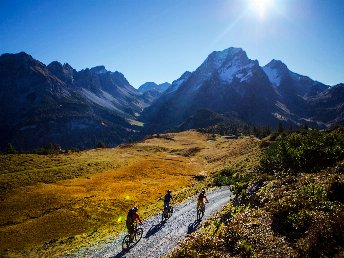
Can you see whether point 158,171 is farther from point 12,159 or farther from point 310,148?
point 310,148

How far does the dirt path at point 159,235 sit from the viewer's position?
29.0 m

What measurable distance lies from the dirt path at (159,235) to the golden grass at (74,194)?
438 cm

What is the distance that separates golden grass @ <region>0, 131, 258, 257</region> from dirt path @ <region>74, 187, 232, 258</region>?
438 cm

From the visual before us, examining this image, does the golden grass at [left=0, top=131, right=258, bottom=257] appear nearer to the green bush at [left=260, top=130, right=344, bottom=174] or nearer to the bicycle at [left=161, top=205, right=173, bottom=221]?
the bicycle at [left=161, top=205, right=173, bottom=221]

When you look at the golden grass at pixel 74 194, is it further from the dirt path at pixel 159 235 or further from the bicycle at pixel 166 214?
the bicycle at pixel 166 214

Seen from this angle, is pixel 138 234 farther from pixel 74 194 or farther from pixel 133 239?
pixel 74 194

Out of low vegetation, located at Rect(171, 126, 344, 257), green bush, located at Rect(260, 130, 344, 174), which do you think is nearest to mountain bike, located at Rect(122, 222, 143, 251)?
low vegetation, located at Rect(171, 126, 344, 257)

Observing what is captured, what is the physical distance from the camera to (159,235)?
33.0 m

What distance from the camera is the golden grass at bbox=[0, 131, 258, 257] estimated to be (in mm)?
39969

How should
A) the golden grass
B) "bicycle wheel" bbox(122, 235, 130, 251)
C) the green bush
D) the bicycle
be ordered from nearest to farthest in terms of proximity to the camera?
"bicycle wheel" bbox(122, 235, 130, 251) → the green bush → the bicycle → the golden grass

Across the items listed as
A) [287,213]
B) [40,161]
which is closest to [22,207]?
[40,161]

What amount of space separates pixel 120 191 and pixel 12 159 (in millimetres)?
35740

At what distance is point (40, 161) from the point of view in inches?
3285

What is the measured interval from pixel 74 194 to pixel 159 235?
102 ft
